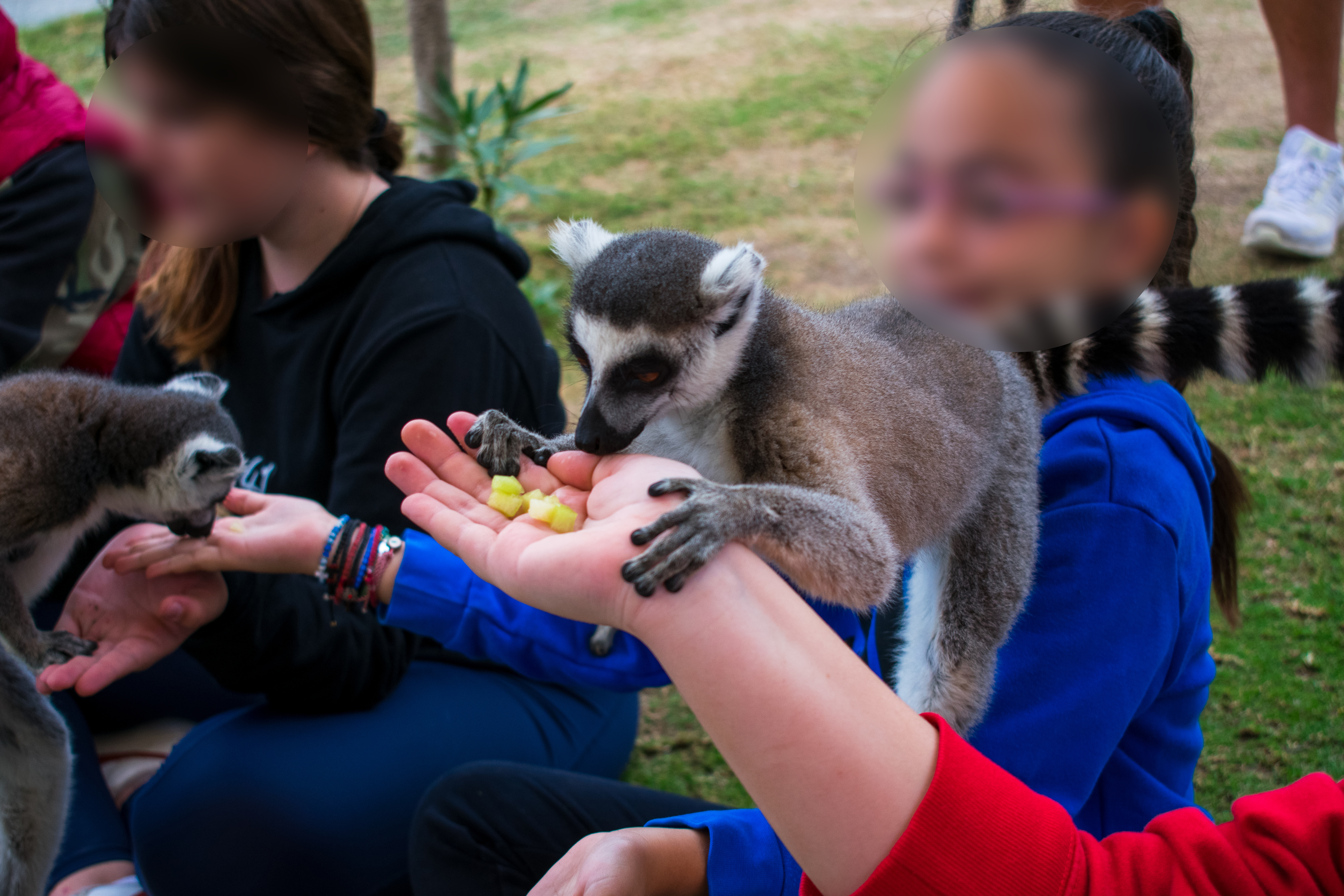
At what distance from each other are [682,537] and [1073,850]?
57 centimetres

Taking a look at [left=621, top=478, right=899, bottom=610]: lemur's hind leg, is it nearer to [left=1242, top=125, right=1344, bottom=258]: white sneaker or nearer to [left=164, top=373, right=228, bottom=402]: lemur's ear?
[left=164, top=373, right=228, bottom=402]: lemur's ear

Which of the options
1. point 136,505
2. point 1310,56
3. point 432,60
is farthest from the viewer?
point 432,60

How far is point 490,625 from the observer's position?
190cm

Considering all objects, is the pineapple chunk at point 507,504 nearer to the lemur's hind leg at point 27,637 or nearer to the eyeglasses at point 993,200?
the eyeglasses at point 993,200

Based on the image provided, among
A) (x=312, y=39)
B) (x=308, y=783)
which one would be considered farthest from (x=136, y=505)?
(x=312, y=39)

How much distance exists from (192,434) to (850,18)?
8.91 metres

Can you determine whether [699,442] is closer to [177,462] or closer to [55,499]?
[177,462]

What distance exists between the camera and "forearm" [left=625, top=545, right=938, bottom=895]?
1.01 m

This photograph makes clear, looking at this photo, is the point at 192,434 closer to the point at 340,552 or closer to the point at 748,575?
the point at 340,552

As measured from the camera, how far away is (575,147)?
7055 mm

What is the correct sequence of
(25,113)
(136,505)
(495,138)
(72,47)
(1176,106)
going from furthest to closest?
1. (72,47)
2. (495,138)
3. (25,113)
4. (136,505)
5. (1176,106)

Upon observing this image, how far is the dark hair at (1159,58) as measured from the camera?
1340 mm

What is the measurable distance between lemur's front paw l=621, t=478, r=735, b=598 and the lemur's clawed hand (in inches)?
14.3

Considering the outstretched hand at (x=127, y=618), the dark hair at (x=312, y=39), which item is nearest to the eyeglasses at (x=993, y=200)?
the dark hair at (x=312, y=39)
